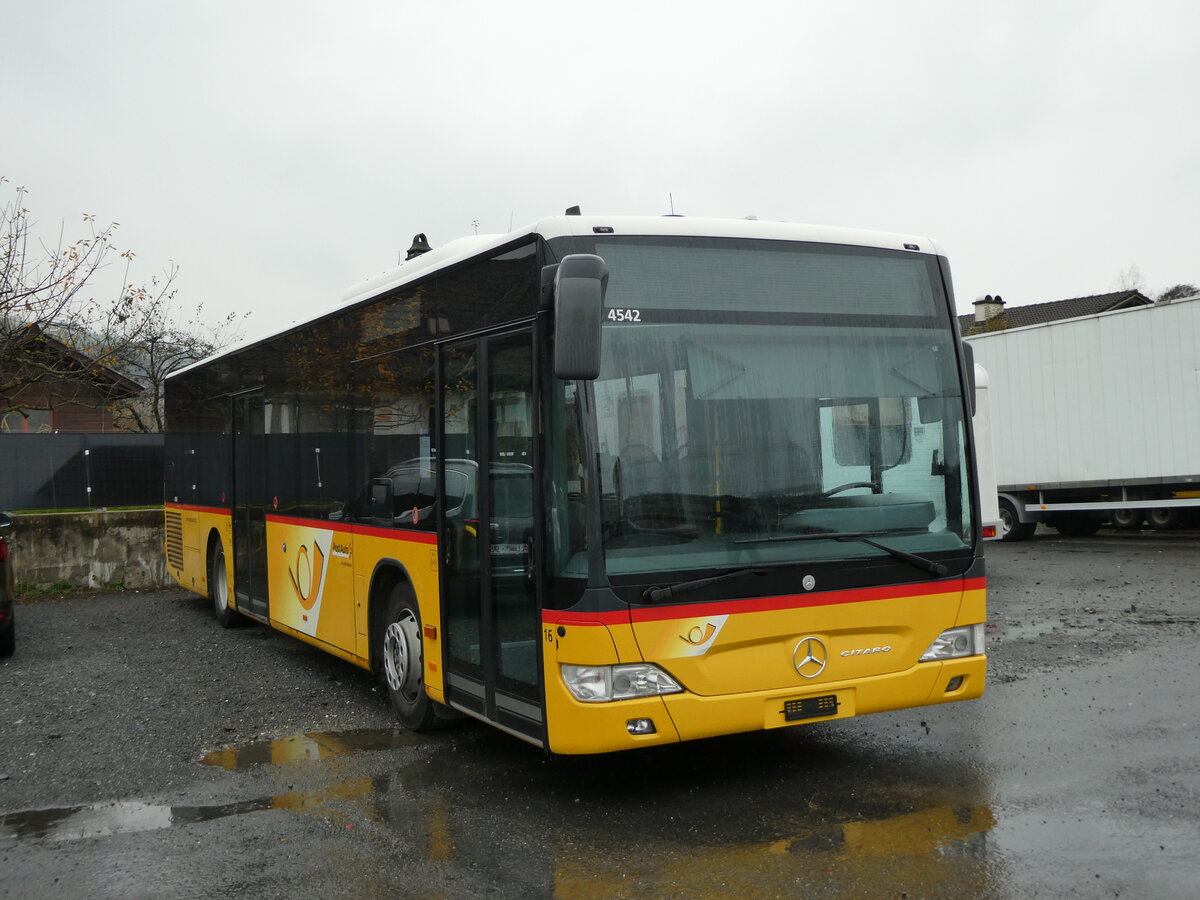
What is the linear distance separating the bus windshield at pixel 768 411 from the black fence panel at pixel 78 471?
1454 cm

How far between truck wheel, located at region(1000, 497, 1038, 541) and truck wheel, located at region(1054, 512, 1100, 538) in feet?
1.72

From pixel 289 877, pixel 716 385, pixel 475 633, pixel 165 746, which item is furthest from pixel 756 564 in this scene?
pixel 165 746

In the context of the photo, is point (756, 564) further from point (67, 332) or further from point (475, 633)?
point (67, 332)

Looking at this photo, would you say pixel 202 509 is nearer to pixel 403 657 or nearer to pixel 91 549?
pixel 91 549

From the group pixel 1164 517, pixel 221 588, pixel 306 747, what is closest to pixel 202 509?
pixel 221 588

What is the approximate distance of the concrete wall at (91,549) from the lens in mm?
16219

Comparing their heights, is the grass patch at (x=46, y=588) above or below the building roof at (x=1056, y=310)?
below

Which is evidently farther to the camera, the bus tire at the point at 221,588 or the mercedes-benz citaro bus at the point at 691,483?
the bus tire at the point at 221,588

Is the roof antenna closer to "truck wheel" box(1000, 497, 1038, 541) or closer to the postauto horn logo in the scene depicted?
the postauto horn logo

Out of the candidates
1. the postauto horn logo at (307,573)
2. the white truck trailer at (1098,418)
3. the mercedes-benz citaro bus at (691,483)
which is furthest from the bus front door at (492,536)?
the white truck trailer at (1098,418)

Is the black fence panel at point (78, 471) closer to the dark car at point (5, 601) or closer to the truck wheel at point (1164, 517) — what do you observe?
the dark car at point (5, 601)

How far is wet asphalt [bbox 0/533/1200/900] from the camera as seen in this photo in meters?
4.74

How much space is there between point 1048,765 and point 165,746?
532 centimetres

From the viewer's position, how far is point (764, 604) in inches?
218
